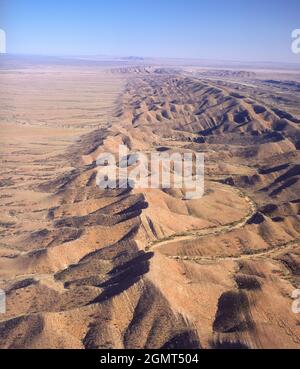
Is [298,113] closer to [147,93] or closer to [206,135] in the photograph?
[206,135]

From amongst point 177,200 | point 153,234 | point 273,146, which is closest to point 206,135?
point 273,146

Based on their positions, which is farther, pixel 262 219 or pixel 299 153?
pixel 299 153

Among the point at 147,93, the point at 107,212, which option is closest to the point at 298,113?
the point at 147,93
